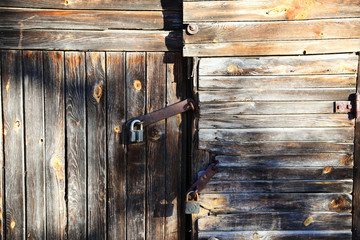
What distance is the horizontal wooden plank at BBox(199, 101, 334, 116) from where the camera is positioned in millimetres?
1870

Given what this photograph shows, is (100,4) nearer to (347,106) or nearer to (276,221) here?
(347,106)

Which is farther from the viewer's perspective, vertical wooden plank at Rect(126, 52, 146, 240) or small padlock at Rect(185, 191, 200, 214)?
vertical wooden plank at Rect(126, 52, 146, 240)

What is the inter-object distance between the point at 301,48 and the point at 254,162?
0.80 m

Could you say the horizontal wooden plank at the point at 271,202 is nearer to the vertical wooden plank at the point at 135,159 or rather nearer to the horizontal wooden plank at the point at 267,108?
the vertical wooden plank at the point at 135,159

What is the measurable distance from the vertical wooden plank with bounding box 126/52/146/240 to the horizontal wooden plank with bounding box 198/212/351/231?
1.42 feet

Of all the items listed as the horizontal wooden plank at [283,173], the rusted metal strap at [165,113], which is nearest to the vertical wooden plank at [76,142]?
the rusted metal strap at [165,113]

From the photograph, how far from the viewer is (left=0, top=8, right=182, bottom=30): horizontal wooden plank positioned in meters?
1.92

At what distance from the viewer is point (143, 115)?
1.96 metres

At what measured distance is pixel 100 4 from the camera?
1.93 metres

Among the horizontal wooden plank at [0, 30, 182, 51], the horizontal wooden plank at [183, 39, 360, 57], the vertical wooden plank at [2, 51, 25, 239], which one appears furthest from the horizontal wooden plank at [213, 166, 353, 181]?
the vertical wooden plank at [2, 51, 25, 239]

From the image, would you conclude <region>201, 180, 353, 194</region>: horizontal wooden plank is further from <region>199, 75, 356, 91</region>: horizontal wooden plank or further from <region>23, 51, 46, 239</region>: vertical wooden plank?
<region>23, 51, 46, 239</region>: vertical wooden plank

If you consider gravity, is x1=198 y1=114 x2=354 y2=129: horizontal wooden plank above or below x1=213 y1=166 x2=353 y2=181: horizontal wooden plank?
above

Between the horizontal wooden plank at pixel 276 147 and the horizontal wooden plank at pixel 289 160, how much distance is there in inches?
1.1

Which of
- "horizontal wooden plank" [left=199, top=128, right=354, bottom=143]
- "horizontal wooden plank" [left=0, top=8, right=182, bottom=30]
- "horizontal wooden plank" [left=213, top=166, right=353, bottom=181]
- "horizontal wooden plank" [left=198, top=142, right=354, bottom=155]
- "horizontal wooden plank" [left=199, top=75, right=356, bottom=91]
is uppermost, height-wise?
"horizontal wooden plank" [left=0, top=8, right=182, bottom=30]
